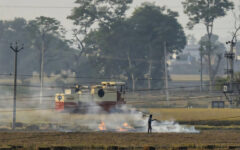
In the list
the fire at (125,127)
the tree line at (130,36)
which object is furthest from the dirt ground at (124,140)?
the tree line at (130,36)

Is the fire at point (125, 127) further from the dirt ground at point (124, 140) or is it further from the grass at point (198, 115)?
the dirt ground at point (124, 140)

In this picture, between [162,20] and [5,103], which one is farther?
[162,20]

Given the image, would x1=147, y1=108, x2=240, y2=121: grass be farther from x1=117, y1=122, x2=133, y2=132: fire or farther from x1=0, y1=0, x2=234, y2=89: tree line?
x1=0, y1=0, x2=234, y2=89: tree line

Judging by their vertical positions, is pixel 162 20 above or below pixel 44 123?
above

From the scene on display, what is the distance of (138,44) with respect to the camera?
490 ft

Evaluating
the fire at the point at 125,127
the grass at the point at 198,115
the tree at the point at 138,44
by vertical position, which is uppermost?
the tree at the point at 138,44

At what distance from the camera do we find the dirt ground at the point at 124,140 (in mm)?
47906

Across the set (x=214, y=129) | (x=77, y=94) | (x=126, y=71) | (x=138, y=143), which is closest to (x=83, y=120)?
(x=77, y=94)

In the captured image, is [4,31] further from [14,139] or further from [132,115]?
[14,139]

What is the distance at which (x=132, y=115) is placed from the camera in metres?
74.3

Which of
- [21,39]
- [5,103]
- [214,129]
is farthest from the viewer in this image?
[21,39]

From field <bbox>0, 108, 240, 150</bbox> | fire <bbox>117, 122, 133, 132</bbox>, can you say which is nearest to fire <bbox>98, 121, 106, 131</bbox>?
fire <bbox>117, 122, 133, 132</bbox>

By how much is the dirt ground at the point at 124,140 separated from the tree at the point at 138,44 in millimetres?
87046

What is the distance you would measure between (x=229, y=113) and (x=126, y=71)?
66627 mm
